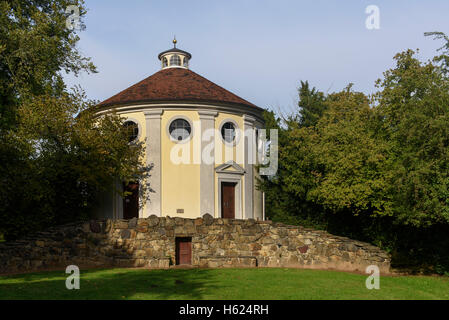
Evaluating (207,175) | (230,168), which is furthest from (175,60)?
(207,175)

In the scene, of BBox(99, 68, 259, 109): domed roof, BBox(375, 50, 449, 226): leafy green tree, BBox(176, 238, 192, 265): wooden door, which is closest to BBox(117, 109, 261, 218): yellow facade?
BBox(99, 68, 259, 109): domed roof

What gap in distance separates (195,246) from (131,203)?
21.6 feet

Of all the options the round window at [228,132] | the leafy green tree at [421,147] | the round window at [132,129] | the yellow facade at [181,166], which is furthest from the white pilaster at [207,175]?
the leafy green tree at [421,147]

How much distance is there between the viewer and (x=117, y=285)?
1336 cm

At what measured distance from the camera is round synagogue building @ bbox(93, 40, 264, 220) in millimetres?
24672

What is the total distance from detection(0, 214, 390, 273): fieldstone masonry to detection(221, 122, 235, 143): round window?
6.58 meters

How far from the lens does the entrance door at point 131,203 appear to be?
25.2 metres

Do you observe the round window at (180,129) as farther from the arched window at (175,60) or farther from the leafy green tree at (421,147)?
the leafy green tree at (421,147)

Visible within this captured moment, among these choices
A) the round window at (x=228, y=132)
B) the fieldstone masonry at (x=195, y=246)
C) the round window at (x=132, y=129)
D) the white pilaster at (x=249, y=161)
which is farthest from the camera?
the white pilaster at (x=249, y=161)

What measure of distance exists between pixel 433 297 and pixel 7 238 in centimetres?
1723

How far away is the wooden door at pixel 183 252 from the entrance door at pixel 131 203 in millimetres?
5450

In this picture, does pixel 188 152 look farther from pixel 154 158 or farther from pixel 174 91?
pixel 174 91
